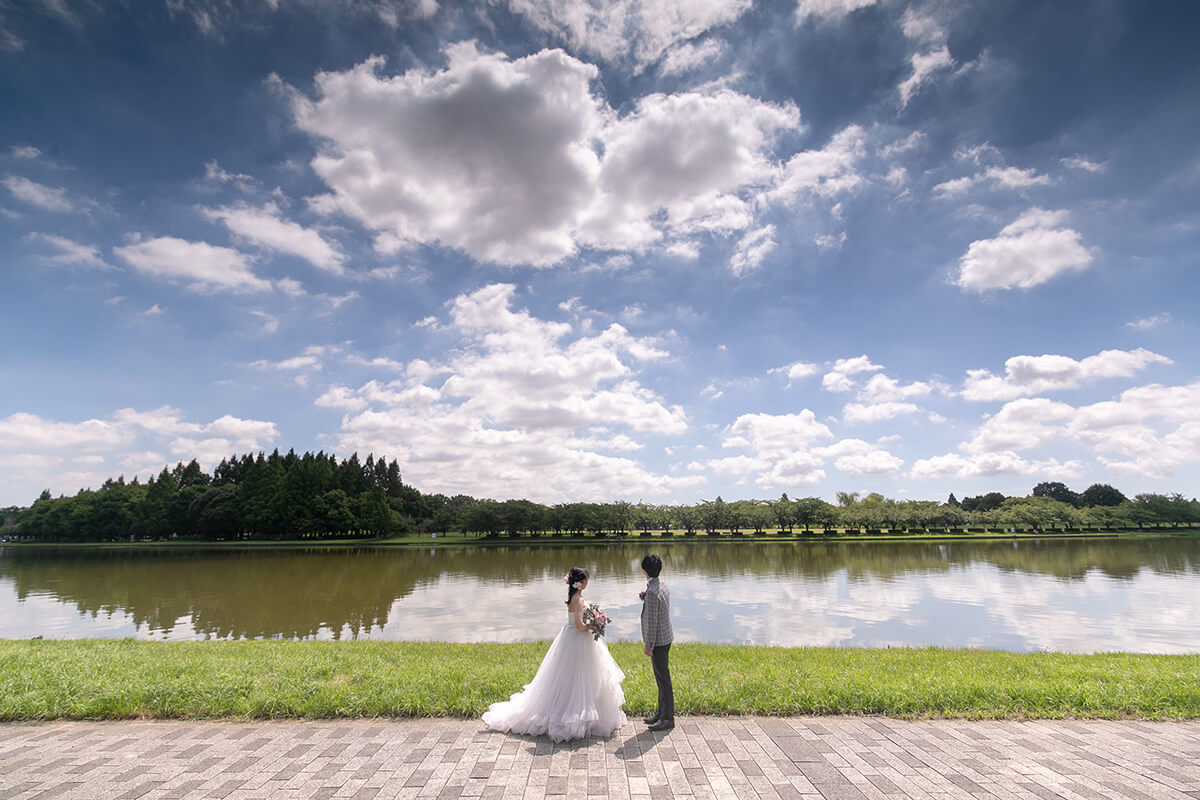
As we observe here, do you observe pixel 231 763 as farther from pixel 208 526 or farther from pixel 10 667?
pixel 208 526

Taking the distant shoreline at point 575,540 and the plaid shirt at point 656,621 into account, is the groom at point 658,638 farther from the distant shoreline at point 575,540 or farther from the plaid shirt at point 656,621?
the distant shoreline at point 575,540

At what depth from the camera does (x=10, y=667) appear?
8844 millimetres

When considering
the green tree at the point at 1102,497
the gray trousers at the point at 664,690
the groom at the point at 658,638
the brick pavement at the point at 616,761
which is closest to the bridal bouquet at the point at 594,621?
the groom at the point at 658,638

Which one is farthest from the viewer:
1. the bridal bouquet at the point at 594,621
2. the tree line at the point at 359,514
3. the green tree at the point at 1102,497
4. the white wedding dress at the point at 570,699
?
the green tree at the point at 1102,497

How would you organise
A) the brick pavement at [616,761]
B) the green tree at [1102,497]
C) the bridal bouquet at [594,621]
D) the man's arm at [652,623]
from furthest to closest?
1. the green tree at [1102,497]
2. the bridal bouquet at [594,621]
3. the man's arm at [652,623]
4. the brick pavement at [616,761]

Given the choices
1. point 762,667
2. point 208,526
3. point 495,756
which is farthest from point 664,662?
point 208,526

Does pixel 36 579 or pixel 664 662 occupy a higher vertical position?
pixel 664 662

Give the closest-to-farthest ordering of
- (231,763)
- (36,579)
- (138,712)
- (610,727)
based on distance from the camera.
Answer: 1. (231,763)
2. (610,727)
3. (138,712)
4. (36,579)

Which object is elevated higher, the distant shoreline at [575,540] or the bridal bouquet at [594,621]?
the bridal bouquet at [594,621]

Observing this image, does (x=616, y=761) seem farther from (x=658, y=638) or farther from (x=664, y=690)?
(x=658, y=638)

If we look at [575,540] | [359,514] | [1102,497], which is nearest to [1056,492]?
[1102,497]

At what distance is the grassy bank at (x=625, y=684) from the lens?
705 cm

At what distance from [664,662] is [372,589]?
23.0m

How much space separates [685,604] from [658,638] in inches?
605
